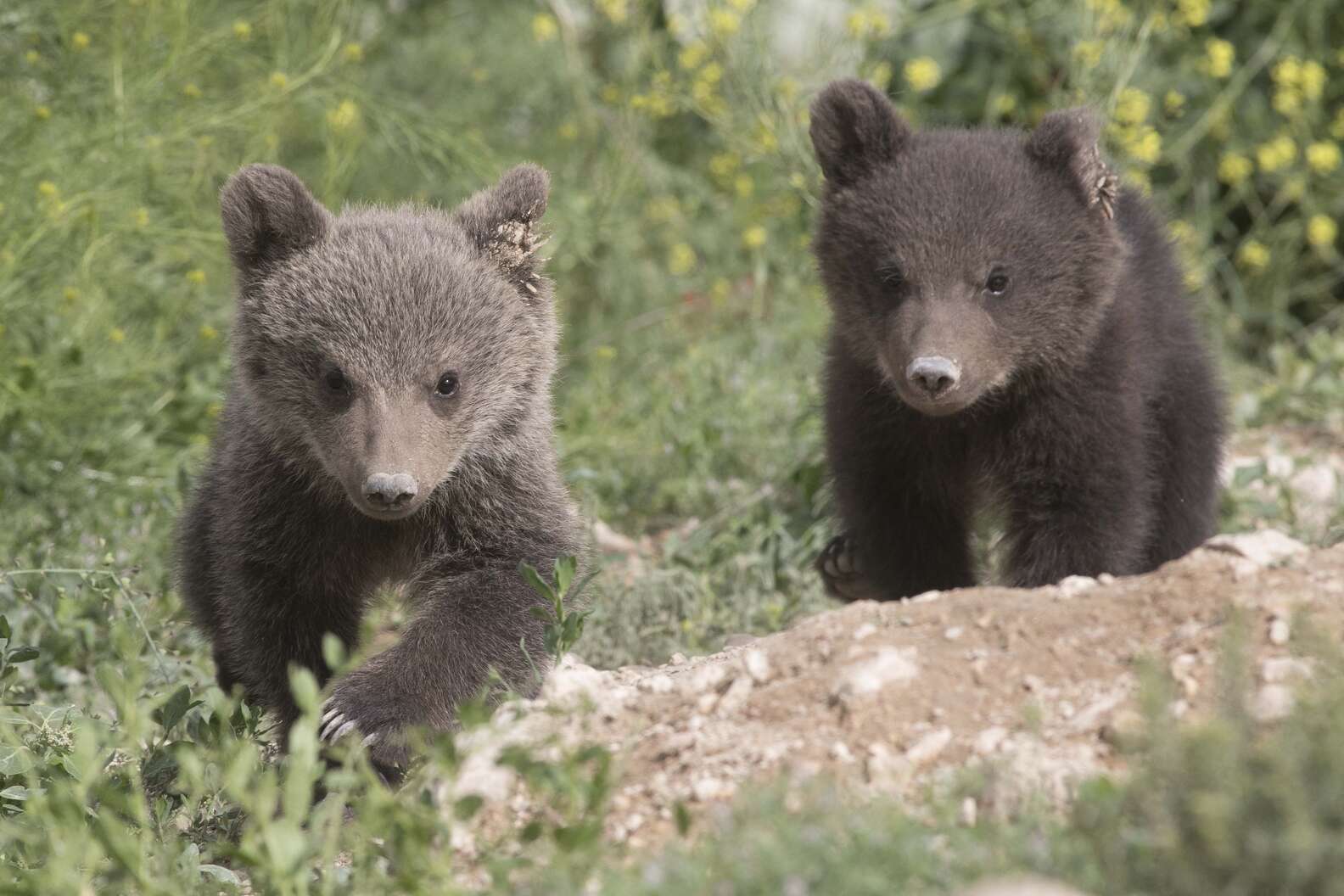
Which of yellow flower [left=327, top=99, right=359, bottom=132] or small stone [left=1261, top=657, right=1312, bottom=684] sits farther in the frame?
yellow flower [left=327, top=99, right=359, bottom=132]

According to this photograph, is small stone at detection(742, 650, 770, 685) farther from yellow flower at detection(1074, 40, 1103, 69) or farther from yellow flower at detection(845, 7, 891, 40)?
yellow flower at detection(845, 7, 891, 40)

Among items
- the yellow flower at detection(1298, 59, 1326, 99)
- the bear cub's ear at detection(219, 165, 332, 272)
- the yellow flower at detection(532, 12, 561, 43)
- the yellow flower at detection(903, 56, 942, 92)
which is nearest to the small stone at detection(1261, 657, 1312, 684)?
the bear cub's ear at detection(219, 165, 332, 272)

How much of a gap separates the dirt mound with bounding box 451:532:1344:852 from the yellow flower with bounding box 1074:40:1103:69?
4279 mm

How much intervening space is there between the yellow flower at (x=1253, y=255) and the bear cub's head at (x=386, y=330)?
19.0ft

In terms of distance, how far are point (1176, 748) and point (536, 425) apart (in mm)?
2859

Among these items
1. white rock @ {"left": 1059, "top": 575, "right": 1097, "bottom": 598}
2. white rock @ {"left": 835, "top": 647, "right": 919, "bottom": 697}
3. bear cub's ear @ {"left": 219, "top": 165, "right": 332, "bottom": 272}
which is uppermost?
bear cub's ear @ {"left": 219, "top": 165, "right": 332, "bottom": 272}

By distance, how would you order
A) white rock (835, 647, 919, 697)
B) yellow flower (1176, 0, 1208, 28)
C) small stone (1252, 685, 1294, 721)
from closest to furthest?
1. small stone (1252, 685, 1294, 721)
2. white rock (835, 647, 919, 697)
3. yellow flower (1176, 0, 1208, 28)

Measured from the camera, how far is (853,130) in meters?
5.73

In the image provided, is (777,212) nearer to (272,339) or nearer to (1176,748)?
(272,339)

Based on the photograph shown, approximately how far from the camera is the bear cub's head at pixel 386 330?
4.80m

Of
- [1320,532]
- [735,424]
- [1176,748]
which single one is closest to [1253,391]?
[1320,532]

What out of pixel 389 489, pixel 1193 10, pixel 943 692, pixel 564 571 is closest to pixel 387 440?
pixel 389 489

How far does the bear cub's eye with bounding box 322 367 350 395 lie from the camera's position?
4855 millimetres

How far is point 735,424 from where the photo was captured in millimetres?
7793
